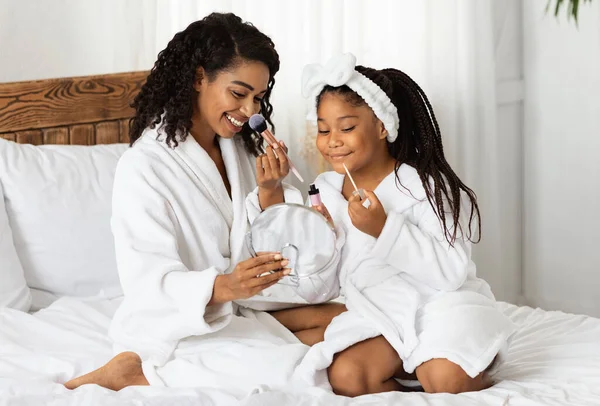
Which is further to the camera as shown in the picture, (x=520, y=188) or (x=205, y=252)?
(x=520, y=188)

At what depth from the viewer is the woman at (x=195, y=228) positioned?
5.66 feet

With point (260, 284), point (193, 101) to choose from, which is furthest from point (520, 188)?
point (260, 284)

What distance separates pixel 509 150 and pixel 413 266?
58.0 inches

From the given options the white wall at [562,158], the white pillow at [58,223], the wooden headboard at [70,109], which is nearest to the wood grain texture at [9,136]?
the wooden headboard at [70,109]

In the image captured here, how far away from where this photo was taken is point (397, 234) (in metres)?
1.75

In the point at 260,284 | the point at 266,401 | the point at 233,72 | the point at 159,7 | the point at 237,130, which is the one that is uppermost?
the point at 159,7

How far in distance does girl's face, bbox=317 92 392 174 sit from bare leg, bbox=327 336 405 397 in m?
0.36

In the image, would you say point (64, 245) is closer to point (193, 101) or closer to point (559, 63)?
point (193, 101)

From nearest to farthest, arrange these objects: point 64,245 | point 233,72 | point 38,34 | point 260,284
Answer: point 260,284, point 233,72, point 64,245, point 38,34

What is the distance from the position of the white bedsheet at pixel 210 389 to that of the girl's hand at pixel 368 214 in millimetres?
323

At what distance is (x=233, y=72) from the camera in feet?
6.25

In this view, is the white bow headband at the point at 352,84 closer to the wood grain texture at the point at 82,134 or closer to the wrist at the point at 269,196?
→ the wrist at the point at 269,196

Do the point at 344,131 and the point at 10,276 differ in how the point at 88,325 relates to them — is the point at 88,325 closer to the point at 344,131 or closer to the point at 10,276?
the point at 10,276

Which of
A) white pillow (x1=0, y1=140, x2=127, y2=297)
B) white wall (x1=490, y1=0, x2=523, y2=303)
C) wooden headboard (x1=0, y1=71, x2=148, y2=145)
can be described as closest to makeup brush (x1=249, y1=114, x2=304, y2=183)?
white pillow (x1=0, y1=140, x2=127, y2=297)
